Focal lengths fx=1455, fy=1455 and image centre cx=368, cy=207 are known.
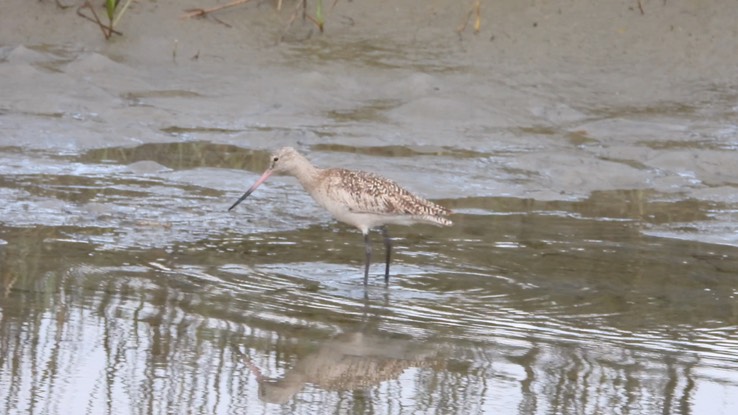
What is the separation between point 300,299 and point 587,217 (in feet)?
8.75

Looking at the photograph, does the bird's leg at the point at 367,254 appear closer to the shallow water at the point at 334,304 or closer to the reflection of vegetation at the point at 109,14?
the shallow water at the point at 334,304

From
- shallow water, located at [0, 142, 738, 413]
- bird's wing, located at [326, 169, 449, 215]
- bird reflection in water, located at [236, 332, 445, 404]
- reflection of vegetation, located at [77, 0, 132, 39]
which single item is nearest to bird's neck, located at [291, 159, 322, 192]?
bird's wing, located at [326, 169, 449, 215]

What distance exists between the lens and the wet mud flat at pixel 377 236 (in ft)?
17.4

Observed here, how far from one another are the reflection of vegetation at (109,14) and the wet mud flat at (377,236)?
9cm

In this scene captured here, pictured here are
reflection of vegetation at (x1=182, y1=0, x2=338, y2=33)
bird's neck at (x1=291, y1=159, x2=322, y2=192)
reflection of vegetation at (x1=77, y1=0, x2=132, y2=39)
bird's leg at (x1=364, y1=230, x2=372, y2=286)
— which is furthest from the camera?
reflection of vegetation at (x1=182, y1=0, x2=338, y2=33)

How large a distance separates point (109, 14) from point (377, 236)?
3.99m

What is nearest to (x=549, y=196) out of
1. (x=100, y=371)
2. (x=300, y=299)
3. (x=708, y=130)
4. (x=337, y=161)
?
(x=337, y=161)

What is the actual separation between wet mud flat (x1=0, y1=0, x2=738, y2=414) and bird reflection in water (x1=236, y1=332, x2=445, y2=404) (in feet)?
0.05

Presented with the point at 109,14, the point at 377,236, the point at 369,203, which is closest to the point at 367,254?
the point at 369,203

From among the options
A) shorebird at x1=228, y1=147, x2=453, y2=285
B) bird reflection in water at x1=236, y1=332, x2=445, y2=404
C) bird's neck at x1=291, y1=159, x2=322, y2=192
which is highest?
bird's neck at x1=291, y1=159, x2=322, y2=192

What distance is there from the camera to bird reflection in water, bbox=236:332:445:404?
5082 mm

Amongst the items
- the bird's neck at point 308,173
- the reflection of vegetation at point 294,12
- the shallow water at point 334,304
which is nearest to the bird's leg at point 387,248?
the shallow water at point 334,304

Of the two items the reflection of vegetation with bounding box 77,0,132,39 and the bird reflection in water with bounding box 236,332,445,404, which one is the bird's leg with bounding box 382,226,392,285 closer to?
the bird reflection in water with bounding box 236,332,445,404

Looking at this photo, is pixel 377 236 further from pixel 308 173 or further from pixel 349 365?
pixel 349 365
